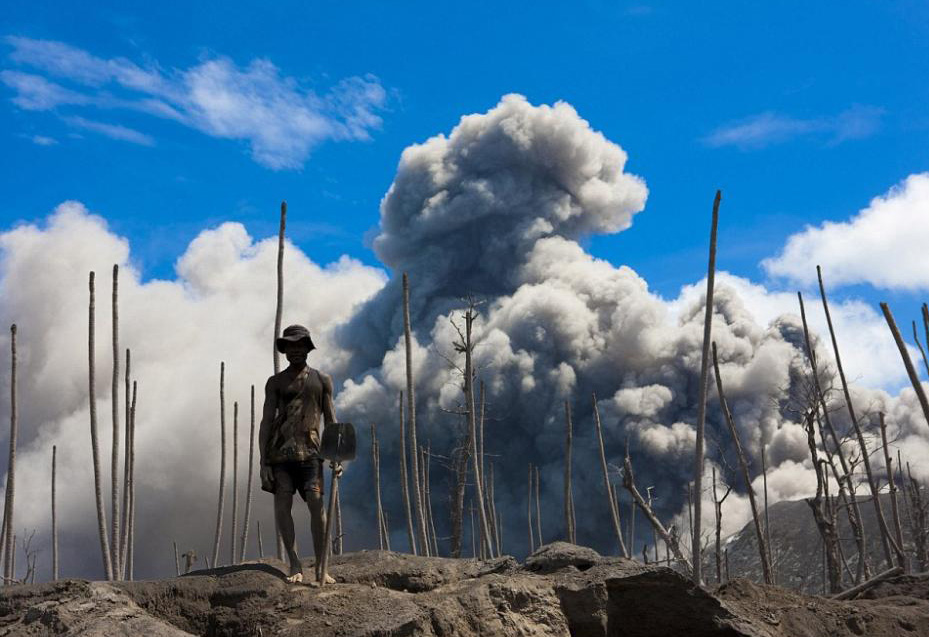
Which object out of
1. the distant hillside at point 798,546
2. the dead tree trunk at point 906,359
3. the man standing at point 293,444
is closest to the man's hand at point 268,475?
the man standing at point 293,444

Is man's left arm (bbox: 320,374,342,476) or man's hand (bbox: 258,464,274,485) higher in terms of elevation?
man's left arm (bbox: 320,374,342,476)

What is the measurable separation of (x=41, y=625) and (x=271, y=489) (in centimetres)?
224

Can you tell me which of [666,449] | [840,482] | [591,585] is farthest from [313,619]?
[666,449]

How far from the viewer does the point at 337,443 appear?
8.09 m

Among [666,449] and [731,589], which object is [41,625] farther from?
[666,449]

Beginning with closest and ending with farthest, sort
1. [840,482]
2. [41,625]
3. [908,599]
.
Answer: [41,625], [908,599], [840,482]

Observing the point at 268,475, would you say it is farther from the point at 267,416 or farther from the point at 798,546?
the point at 798,546

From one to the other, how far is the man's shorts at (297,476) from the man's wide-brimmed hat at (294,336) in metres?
1.01

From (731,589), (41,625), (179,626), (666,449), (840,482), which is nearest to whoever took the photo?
(41,625)

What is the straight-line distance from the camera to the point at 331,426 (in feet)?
26.8

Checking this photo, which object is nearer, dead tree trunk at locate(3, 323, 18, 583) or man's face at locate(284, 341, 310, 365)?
man's face at locate(284, 341, 310, 365)

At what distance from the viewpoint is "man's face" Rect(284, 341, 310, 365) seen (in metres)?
8.39

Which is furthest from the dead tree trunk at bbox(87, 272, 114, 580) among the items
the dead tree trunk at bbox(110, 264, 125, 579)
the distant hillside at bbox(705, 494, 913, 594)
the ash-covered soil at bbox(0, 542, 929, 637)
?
the distant hillside at bbox(705, 494, 913, 594)

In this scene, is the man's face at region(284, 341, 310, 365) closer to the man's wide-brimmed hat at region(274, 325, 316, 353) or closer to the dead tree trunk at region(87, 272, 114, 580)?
the man's wide-brimmed hat at region(274, 325, 316, 353)
